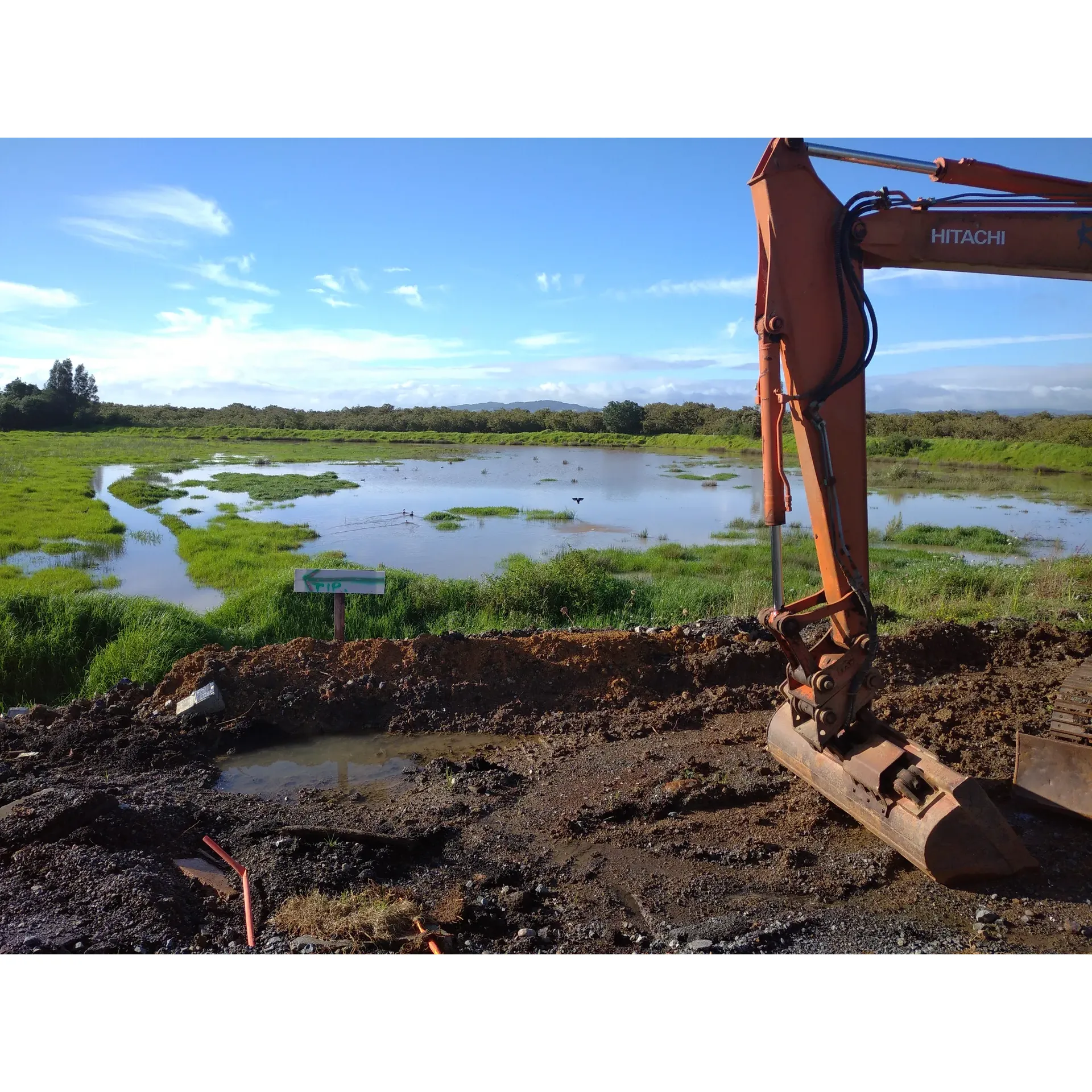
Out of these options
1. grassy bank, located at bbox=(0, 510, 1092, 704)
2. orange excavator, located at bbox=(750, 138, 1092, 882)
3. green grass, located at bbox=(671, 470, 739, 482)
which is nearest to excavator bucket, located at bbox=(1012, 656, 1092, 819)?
orange excavator, located at bbox=(750, 138, 1092, 882)

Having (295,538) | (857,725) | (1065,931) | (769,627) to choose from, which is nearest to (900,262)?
(769,627)

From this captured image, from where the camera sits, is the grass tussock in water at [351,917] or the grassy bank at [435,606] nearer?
the grass tussock in water at [351,917]

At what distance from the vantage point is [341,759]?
643cm

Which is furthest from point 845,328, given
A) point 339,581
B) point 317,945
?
point 339,581

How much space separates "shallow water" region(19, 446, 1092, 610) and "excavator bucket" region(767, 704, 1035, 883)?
428 inches

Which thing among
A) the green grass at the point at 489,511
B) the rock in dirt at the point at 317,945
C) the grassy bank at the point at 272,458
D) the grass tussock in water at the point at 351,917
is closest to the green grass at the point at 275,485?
the grassy bank at the point at 272,458

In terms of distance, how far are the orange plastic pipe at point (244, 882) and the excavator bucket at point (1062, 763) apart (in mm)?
4250

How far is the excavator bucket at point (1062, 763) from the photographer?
4598mm

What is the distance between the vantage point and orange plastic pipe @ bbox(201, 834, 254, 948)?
361 centimetres

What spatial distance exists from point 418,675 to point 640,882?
12.0ft

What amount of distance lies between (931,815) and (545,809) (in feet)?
7.37

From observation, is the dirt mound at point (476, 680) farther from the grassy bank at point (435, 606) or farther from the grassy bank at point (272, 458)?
the grassy bank at point (272, 458)

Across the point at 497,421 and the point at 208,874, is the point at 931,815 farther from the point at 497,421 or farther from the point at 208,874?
the point at 497,421

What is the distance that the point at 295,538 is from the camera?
19.4m
